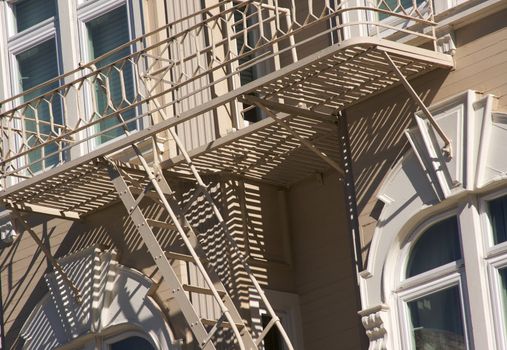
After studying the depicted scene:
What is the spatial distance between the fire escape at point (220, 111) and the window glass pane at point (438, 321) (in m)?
1.36

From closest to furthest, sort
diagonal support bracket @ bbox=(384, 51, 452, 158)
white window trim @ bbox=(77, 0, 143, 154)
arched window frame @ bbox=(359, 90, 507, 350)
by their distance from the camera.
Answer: arched window frame @ bbox=(359, 90, 507, 350) < diagonal support bracket @ bbox=(384, 51, 452, 158) < white window trim @ bbox=(77, 0, 143, 154)

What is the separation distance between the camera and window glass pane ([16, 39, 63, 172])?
71.8 feet

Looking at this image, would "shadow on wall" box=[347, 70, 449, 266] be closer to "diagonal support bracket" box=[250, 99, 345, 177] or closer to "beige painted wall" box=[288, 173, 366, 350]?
"diagonal support bracket" box=[250, 99, 345, 177]

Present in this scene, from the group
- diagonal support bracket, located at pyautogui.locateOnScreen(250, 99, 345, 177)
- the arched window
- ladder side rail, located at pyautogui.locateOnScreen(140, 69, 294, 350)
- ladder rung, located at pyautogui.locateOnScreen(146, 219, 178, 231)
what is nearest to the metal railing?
ladder side rail, located at pyautogui.locateOnScreen(140, 69, 294, 350)

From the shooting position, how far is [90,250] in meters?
20.3

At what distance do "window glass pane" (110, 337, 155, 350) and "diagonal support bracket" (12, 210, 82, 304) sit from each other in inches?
26.4

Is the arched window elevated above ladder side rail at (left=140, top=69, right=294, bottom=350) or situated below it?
below

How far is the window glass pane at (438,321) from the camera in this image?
1656 centimetres

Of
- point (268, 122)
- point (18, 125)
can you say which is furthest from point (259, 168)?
point (18, 125)

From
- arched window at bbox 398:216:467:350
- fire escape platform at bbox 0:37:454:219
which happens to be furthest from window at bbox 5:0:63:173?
arched window at bbox 398:216:467:350

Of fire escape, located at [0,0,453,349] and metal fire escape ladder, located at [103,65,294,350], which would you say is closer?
fire escape, located at [0,0,453,349]

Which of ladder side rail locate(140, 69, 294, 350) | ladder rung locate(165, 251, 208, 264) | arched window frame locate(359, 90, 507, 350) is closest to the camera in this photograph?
arched window frame locate(359, 90, 507, 350)

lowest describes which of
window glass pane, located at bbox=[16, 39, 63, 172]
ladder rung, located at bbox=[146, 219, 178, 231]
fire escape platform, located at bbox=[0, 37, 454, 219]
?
ladder rung, located at bbox=[146, 219, 178, 231]

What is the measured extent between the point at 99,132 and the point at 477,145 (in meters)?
5.24
